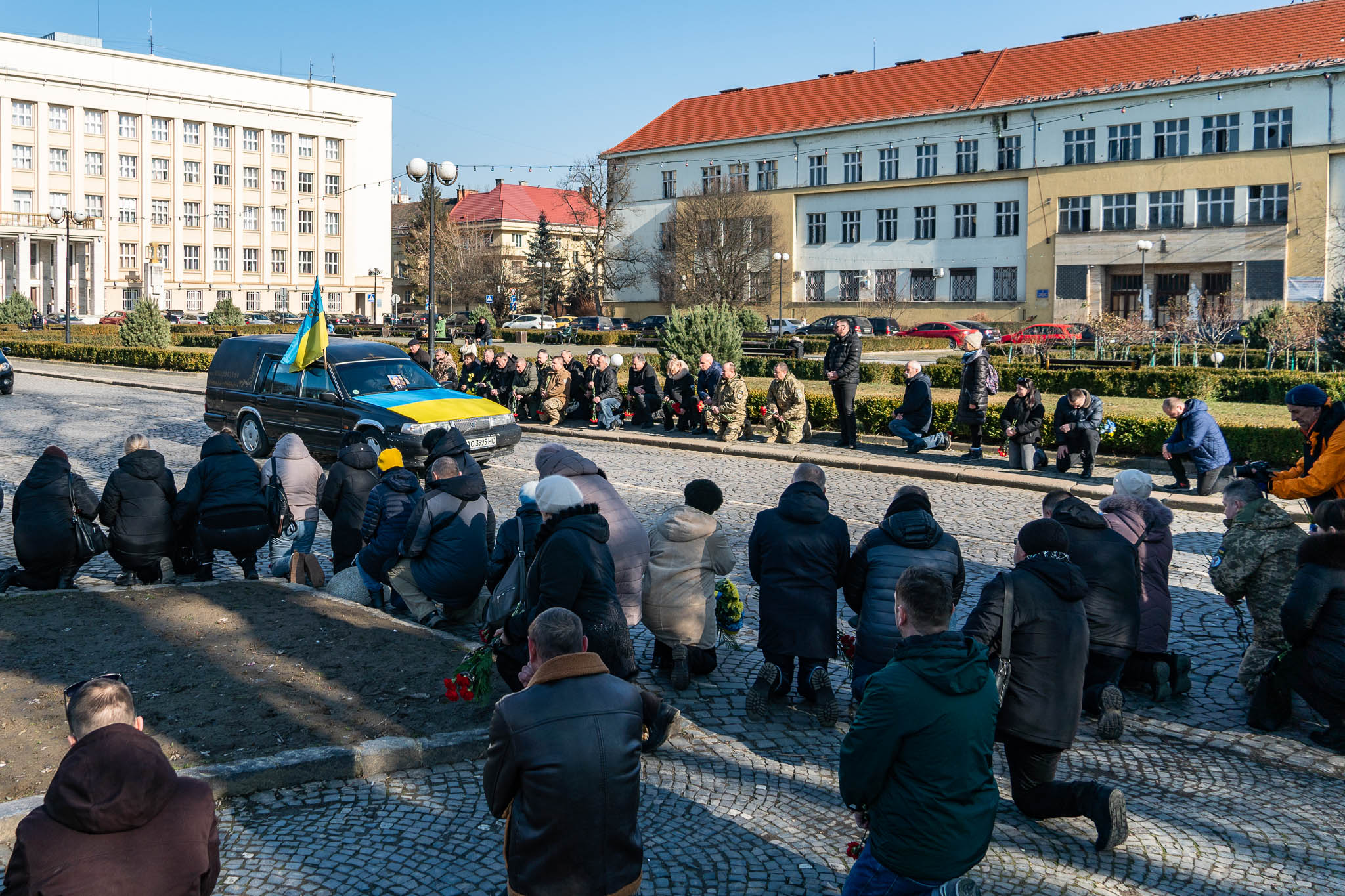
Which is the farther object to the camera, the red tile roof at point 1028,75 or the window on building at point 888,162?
the window on building at point 888,162

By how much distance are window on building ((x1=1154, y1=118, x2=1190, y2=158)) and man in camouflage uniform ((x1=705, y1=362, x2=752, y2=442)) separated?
1752 inches

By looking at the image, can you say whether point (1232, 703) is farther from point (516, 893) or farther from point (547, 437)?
point (547, 437)

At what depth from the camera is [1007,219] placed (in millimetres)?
62156

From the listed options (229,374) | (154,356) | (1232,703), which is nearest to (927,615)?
(1232,703)

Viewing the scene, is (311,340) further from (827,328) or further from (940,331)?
(827,328)

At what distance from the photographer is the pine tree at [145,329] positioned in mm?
40219

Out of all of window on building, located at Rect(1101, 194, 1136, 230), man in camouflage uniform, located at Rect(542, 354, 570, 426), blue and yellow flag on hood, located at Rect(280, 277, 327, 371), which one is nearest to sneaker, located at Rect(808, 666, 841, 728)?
blue and yellow flag on hood, located at Rect(280, 277, 327, 371)

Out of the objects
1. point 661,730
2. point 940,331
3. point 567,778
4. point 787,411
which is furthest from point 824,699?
point 940,331

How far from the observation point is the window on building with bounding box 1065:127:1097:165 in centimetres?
5869

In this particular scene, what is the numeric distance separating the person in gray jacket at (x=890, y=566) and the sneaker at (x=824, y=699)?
0.29 metres

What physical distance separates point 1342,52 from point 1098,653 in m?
55.7

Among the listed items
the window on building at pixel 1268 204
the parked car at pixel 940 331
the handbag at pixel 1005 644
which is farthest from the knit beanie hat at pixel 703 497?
the window on building at pixel 1268 204

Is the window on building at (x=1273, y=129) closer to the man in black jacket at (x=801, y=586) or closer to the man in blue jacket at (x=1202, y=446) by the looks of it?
the man in blue jacket at (x=1202, y=446)

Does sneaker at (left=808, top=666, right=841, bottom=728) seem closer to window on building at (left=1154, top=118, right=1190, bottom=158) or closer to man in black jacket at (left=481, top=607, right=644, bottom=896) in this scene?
man in black jacket at (left=481, top=607, right=644, bottom=896)
